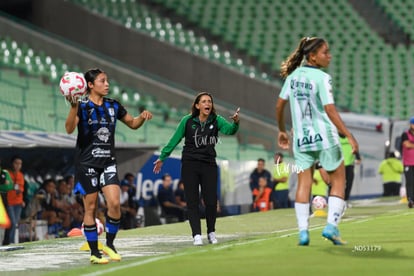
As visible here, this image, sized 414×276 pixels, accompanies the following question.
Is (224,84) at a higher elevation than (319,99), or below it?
higher

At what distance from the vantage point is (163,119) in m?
33.0

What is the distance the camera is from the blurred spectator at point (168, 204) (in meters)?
→ 26.0

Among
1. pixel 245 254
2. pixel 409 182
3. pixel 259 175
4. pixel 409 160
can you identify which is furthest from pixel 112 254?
pixel 259 175

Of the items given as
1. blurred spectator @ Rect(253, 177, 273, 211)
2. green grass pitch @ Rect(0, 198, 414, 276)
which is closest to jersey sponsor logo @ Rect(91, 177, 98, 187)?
green grass pitch @ Rect(0, 198, 414, 276)

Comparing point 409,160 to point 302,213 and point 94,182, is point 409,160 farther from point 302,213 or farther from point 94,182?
point 94,182

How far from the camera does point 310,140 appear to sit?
11711 mm

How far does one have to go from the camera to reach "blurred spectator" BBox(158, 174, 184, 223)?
1022 inches

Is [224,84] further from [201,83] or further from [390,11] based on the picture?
[390,11]

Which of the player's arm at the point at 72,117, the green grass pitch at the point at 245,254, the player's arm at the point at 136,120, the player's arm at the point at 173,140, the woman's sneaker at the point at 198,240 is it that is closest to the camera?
the green grass pitch at the point at 245,254

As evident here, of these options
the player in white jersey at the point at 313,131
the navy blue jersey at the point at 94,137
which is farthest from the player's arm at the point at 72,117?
the player in white jersey at the point at 313,131

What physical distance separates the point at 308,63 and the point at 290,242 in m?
2.03

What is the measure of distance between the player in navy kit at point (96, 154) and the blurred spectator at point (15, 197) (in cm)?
915

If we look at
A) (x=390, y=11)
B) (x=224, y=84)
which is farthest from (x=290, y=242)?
(x=390, y=11)

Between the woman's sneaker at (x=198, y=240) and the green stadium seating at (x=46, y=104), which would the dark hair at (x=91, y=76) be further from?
the green stadium seating at (x=46, y=104)
